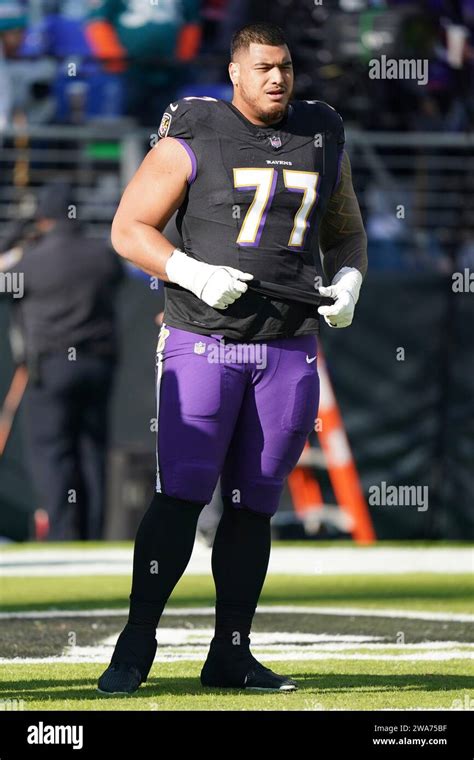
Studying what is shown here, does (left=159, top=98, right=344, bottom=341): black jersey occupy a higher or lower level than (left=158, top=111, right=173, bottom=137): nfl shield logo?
lower

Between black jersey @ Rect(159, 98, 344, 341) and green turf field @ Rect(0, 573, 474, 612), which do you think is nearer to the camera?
black jersey @ Rect(159, 98, 344, 341)

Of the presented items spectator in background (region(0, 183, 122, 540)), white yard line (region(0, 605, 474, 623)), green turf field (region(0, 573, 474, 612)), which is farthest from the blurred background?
white yard line (region(0, 605, 474, 623))

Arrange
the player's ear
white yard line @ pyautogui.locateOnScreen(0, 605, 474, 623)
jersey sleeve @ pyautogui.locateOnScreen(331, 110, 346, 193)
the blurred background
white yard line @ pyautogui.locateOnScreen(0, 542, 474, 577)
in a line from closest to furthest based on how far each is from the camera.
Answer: the player's ear < jersey sleeve @ pyautogui.locateOnScreen(331, 110, 346, 193) < white yard line @ pyautogui.locateOnScreen(0, 605, 474, 623) < white yard line @ pyautogui.locateOnScreen(0, 542, 474, 577) < the blurred background

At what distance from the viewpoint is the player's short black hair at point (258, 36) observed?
194 inches

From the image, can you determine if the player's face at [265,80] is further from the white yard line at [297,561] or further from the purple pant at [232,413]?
the white yard line at [297,561]

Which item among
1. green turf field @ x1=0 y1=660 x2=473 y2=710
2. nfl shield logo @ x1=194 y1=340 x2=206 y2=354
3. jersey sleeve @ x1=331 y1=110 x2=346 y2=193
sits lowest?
green turf field @ x1=0 y1=660 x2=473 y2=710

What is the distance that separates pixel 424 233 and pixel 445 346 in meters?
1.55

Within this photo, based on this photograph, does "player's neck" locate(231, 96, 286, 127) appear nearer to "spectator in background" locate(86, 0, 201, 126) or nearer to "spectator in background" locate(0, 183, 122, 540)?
"spectator in background" locate(0, 183, 122, 540)

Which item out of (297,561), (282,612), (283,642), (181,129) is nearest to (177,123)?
(181,129)

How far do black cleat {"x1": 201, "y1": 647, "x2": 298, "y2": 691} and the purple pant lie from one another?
1.53ft

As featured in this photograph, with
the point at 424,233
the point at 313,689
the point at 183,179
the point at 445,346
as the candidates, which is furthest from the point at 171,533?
the point at 424,233

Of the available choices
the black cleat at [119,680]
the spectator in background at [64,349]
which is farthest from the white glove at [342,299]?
the spectator in background at [64,349]

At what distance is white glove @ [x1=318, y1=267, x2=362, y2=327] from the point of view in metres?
5.00
